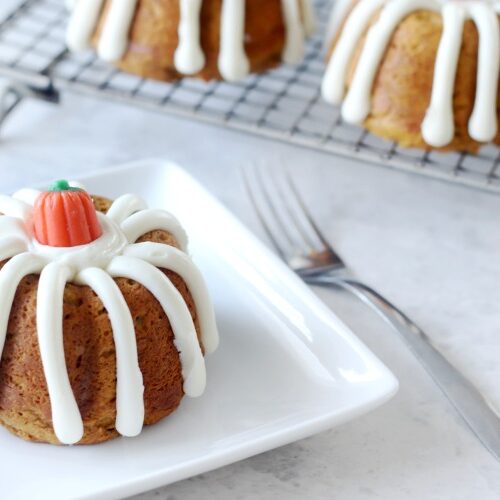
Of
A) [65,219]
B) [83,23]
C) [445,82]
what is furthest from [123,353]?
[83,23]

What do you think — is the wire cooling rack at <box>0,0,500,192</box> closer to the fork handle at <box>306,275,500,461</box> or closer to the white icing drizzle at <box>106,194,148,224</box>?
the fork handle at <box>306,275,500,461</box>

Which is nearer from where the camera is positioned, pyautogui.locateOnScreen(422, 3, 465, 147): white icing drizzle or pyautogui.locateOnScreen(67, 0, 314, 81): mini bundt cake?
pyautogui.locateOnScreen(422, 3, 465, 147): white icing drizzle

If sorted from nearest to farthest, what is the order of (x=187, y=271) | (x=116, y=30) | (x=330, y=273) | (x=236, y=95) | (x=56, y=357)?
(x=56, y=357) < (x=187, y=271) < (x=330, y=273) < (x=116, y=30) < (x=236, y=95)

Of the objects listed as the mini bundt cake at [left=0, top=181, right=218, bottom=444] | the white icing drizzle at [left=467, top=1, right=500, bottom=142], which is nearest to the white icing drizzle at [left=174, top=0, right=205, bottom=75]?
the white icing drizzle at [left=467, top=1, right=500, bottom=142]

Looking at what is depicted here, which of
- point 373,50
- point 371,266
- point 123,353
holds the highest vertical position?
point 373,50

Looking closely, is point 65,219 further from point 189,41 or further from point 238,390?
point 189,41

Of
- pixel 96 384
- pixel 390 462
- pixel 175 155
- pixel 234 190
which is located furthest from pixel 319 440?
pixel 175 155

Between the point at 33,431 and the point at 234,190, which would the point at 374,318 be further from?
the point at 33,431

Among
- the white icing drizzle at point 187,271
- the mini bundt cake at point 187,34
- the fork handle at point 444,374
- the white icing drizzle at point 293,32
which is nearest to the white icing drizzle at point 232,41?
the mini bundt cake at point 187,34
